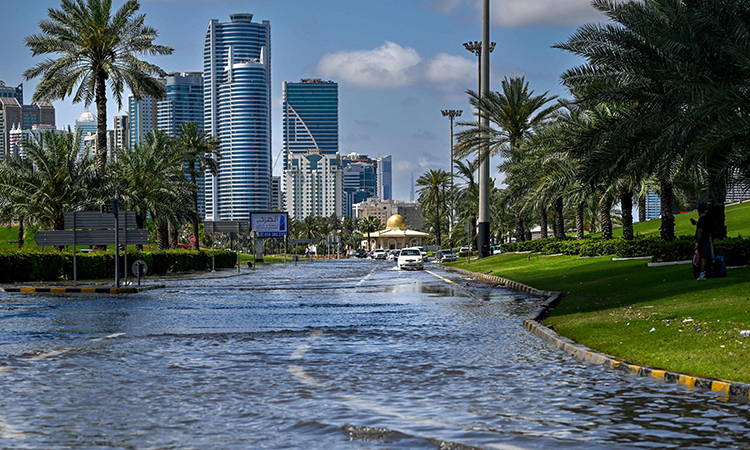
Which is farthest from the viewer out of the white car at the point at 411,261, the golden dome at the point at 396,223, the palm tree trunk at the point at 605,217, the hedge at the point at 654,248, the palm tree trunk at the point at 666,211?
the golden dome at the point at 396,223

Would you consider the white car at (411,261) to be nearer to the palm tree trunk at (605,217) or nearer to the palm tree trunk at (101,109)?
the palm tree trunk at (605,217)

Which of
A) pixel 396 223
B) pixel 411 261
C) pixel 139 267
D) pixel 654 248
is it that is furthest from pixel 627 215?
pixel 396 223

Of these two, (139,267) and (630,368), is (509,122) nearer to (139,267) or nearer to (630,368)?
(139,267)

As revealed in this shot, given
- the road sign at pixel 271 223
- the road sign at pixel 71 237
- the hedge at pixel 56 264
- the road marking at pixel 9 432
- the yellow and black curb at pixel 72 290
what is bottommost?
the yellow and black curb at pixel 72 290

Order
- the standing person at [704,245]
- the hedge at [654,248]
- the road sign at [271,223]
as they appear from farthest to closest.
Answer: the road sign at [271,223]
the hedge at [654,248]
the standing person at [704,245]

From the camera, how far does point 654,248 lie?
29828 mm

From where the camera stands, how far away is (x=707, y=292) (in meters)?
17.5

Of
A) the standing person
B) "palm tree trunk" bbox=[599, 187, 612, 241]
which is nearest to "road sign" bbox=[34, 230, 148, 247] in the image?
the standing person

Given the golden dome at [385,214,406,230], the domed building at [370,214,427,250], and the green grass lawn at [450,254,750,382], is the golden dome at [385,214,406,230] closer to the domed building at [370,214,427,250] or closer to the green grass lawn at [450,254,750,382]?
the domed building at [370,214,427,250]

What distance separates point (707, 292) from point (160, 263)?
3617 centimetres

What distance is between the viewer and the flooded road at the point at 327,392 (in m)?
6.50

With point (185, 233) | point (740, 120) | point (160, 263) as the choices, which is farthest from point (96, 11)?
point (185, 233)

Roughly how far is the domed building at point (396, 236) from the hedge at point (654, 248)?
390 feet

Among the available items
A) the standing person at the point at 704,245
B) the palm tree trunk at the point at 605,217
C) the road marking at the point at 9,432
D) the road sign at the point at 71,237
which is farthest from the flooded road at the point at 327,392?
the palm tree trunk at the point at 605,217
